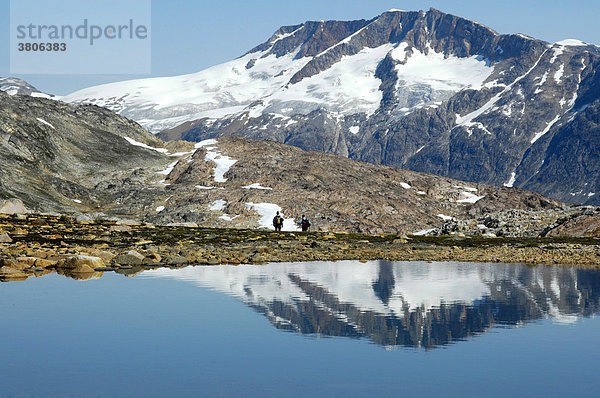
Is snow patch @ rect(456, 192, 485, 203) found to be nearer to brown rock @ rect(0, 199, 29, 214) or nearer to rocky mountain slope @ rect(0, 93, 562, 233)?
rocky mountain slope @ rect(0, 93, 562, 233)

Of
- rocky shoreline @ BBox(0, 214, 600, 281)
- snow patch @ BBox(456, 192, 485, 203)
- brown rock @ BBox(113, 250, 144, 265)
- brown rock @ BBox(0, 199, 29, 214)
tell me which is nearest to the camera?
rocky shoreline @ BBox(0, 214, 600, 281)

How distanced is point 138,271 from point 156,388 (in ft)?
74.5

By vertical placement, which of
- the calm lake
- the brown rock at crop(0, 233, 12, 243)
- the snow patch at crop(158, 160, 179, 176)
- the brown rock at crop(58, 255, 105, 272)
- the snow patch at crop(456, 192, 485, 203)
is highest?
the snow patch at crop(158, 160, 179, 176)

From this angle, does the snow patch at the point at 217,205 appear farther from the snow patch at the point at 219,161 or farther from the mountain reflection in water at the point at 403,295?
the mountain reflection in water at the point at 403,295

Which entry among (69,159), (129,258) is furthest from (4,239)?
(69,159)

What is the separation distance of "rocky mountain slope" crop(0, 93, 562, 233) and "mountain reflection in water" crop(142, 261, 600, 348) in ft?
215

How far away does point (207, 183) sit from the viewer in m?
131

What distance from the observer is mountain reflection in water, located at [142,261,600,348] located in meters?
23.9

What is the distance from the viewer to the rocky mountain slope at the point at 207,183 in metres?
115

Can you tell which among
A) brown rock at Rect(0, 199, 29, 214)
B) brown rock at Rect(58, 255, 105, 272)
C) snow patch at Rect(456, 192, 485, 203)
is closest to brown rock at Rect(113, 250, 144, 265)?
brown rock at Rect(58, 255, 105, 272)

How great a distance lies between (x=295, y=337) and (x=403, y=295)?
10367 millimetres

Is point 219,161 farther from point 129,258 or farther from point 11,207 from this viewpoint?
point 129,258

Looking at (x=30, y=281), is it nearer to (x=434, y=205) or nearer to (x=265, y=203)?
(x=265, y=203)

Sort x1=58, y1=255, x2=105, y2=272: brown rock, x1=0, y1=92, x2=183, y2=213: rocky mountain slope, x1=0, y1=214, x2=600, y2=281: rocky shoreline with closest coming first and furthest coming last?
1. x1=58, y1=255, x2=105, y2=272: brown rock
2. x1=0, y1=214, x2=600, y2=281: rocky shoreline
3. x1=0, y1=92, x2=183, y2=213: rocky mountain slope
